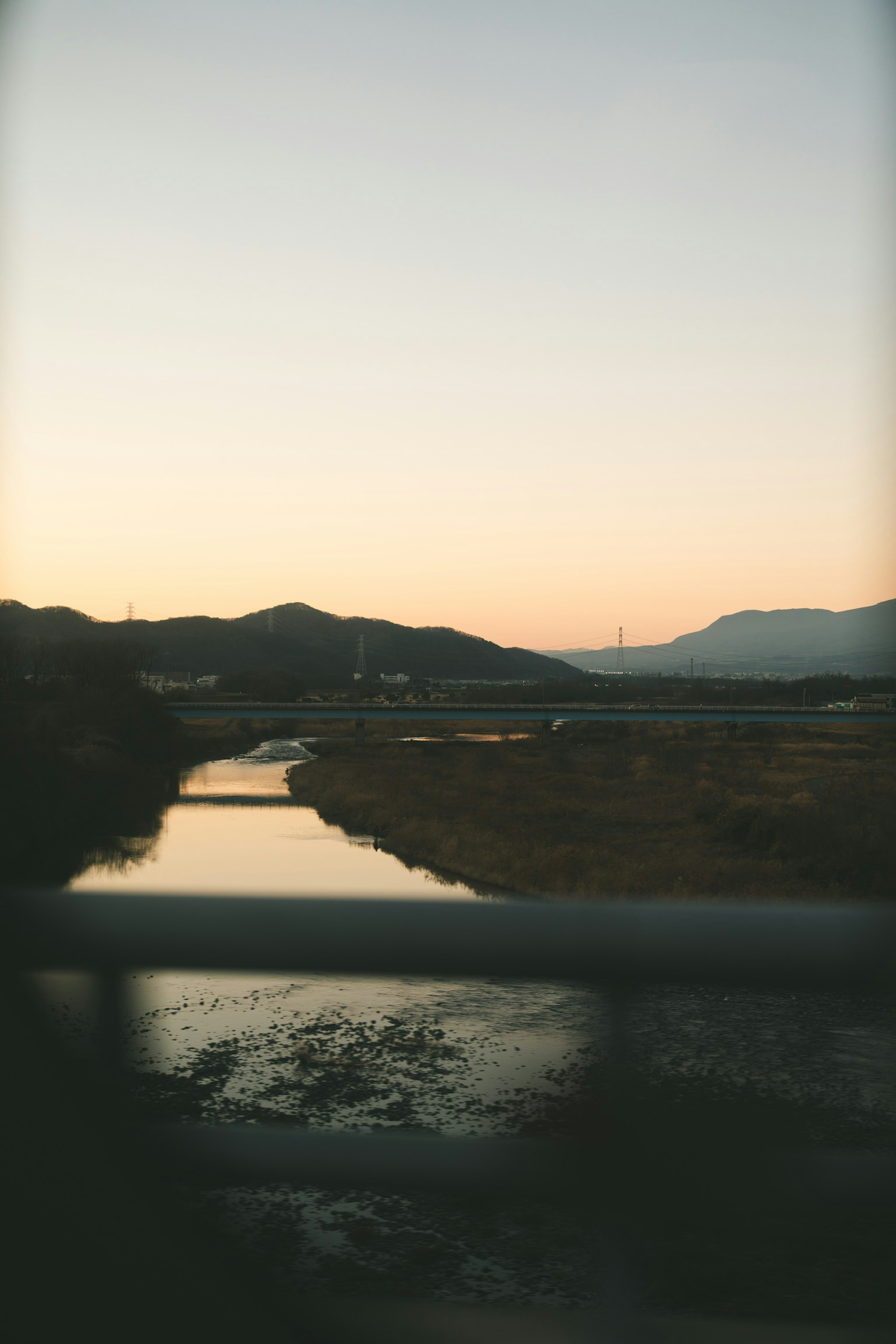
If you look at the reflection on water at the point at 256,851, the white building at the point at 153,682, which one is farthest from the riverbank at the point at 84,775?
the white building at the point at 153,682

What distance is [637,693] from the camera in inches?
2643

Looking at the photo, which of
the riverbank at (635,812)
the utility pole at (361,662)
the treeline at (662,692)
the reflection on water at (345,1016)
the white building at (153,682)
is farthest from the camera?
the utility pole at (361,662)

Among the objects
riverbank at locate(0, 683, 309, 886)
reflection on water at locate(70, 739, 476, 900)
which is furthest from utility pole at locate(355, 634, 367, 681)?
reflection on water at locate(70, 739, 476, 900)

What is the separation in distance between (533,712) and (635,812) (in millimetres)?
26787

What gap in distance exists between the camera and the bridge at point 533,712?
52.2 m

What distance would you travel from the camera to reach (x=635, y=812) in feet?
100

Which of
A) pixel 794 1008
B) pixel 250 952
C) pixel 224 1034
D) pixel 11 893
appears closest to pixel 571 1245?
pixel 250 952

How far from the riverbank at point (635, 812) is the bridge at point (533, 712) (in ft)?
6.30

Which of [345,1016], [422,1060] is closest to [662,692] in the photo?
[345,1016]

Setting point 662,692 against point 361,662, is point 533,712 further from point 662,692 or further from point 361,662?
point 361,662

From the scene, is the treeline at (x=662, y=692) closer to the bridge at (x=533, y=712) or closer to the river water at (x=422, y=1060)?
the bridge at (x=533, y=712)

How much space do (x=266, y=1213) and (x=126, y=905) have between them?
1375 millimetres

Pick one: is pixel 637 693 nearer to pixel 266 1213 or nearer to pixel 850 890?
pixel 850 890

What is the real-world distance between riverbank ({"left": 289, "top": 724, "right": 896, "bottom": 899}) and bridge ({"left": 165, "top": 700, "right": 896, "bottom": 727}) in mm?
1921
